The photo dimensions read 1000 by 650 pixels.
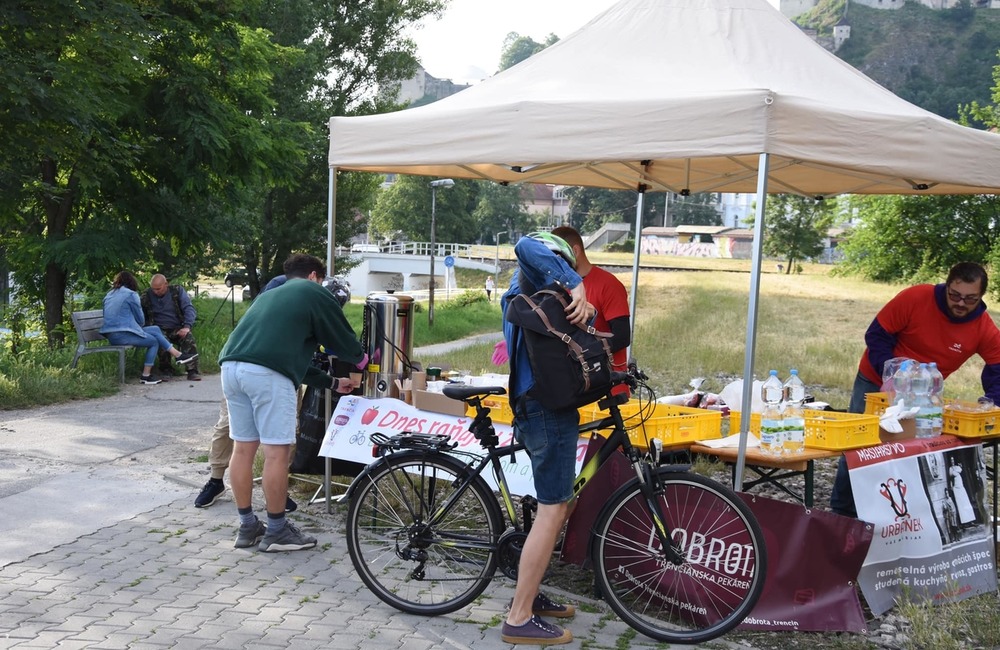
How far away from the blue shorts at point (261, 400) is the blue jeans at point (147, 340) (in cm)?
845

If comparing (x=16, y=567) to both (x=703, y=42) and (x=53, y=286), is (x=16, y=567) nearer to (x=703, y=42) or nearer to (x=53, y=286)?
(x=703, y=42)

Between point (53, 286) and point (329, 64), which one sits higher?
point (329, 64)

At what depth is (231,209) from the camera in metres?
17.0

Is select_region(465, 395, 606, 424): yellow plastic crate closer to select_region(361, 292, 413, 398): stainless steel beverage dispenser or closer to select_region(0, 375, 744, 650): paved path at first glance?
select_region(361, 292, 413, 398): stainless steel beverage dispenser

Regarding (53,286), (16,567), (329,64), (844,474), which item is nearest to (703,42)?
(844,474)

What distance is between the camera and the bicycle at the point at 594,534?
4.46 meters

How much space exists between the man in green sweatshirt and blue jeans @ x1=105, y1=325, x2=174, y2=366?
8.37m

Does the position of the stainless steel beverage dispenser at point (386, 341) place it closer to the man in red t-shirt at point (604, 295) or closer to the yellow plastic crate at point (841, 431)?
the man in red t-shirt at point (604, 295)

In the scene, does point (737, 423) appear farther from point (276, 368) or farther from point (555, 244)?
point (276, 368)

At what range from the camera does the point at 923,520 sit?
17.0 ft

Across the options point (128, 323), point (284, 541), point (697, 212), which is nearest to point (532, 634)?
point (284, 541)

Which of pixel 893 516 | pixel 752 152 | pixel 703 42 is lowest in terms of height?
pixel 893 516

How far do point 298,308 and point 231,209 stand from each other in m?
12.2

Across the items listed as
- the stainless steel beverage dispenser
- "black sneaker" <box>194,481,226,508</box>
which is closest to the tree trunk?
"black sneaker" <box>194,481,226,508</box>
